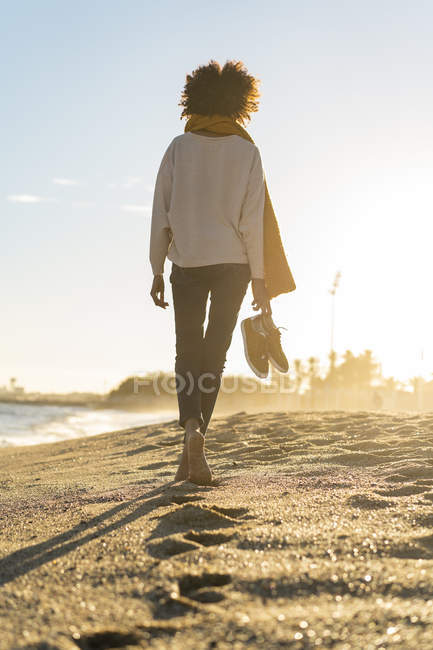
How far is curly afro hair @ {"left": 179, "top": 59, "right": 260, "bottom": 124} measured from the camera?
11.9ft

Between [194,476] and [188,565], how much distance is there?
58.4 inches

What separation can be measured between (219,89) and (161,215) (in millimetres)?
844

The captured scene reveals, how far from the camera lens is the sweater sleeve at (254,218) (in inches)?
134

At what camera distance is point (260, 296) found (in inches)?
136

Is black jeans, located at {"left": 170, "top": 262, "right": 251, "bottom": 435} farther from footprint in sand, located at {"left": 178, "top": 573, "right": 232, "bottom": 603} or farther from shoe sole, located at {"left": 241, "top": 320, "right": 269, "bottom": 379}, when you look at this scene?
footprint in sand, located at {"left": 178, "top": 573, "right": 232, "bottom": 603}

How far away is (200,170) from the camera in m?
3.46

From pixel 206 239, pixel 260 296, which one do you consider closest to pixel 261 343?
pixel 260 296

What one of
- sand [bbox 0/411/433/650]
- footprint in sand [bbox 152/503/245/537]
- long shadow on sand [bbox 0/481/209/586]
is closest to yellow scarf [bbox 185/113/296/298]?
sand [bbox 0/411/433/650]

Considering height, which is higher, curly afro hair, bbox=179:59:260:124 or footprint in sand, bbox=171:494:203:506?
curly afro hair, bbox=179:59:260:124

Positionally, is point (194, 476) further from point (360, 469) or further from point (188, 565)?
point (188, 565)

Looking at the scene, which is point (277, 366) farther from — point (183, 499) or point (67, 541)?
point (67, 541)

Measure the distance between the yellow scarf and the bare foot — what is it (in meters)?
0.98

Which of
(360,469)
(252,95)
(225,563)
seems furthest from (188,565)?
(252,95)

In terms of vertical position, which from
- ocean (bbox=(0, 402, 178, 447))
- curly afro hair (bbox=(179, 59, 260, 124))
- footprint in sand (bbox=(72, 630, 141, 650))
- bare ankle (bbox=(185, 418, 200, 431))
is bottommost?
ocean (bbox=(0, 402, 178, 447))
